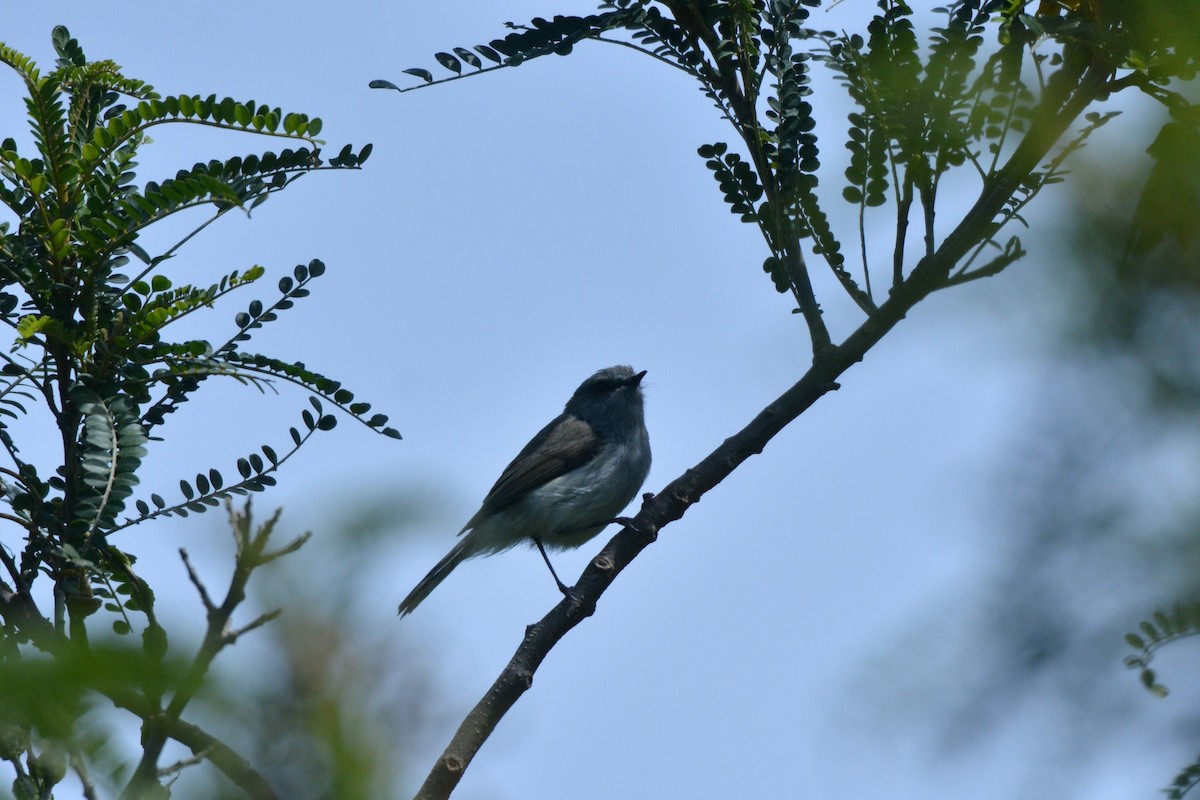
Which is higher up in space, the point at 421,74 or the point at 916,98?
the point at 421,74

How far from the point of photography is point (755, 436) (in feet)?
9.11

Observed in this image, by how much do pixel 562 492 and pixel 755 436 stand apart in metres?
3.88

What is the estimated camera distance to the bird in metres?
6.56

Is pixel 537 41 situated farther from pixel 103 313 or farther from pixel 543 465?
pixel 543 465

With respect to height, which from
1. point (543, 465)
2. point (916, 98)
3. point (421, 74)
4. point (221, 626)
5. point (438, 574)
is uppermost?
point (543, 465)

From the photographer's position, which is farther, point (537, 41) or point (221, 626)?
point (537, 41)

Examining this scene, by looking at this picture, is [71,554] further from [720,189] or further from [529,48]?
[720,189]

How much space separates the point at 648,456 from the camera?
23.0ft

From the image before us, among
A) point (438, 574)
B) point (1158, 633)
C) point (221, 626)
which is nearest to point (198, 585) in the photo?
point (221, 626)

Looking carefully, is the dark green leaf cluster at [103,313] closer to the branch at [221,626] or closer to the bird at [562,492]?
the branch at [221,626]

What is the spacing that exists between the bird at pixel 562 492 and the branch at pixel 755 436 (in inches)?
134

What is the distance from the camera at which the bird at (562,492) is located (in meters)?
6.56

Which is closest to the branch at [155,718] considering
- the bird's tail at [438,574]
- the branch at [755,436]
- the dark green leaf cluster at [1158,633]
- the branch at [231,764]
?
the branch at [231,764]

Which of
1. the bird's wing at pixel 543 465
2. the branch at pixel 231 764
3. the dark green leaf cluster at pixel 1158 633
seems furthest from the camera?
the bird's wing at pixel 543 465
